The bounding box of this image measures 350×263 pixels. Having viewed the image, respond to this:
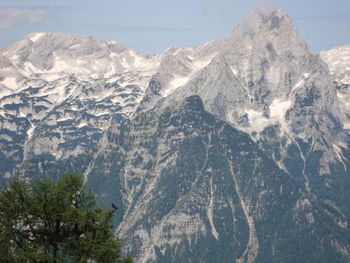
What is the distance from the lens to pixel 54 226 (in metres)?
79.4

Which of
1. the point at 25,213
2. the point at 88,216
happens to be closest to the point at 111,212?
the point at 88,216

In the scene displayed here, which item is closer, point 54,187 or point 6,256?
point 6,256

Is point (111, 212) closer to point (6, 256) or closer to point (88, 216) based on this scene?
point (88, 216)

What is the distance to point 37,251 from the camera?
76.6 meters

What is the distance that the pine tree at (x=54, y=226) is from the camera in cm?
7775

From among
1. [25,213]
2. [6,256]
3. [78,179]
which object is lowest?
[6,256]

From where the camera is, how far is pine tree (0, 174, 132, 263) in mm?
77750

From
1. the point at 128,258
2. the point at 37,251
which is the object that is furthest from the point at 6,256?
the point at 128,258

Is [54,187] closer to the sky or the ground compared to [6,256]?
closer to the sky

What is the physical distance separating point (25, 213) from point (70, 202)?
185 inches

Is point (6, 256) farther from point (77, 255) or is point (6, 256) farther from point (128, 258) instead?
point (128, 258)

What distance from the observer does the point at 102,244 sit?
78.8 m

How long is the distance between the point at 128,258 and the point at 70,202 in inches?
328

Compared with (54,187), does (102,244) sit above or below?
below
